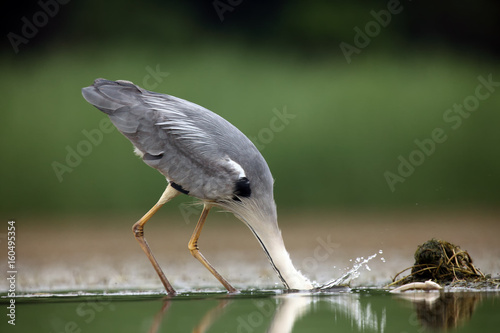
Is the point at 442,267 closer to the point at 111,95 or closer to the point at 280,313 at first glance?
the point at 280,313

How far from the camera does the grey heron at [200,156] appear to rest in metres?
6.43

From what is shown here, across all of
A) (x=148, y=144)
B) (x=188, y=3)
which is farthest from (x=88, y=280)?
(x=188, y=3)

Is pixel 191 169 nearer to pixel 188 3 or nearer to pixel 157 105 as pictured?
pixel 157 105

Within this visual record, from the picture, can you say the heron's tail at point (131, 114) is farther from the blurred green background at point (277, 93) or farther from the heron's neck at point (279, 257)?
the blurred green background at point (277, 93)

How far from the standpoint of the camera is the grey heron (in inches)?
253

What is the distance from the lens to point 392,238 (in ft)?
32.8
